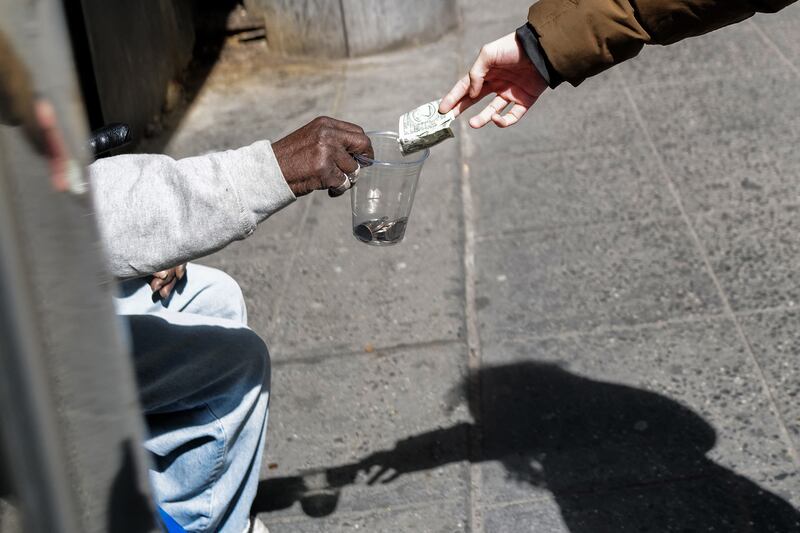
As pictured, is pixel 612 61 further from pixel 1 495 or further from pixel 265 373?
pixel 1 495

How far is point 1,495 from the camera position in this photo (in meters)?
1.10

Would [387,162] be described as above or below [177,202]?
below

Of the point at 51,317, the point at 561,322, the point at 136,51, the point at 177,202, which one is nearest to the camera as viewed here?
the point at 51,317

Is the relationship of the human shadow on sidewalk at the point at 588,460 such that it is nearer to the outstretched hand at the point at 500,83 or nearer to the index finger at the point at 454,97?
the outstretched hand at the point at 500,83

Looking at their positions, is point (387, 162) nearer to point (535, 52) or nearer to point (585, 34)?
point (535, 52)

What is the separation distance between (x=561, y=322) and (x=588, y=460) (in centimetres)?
80

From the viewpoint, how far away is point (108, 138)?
239 centimetres

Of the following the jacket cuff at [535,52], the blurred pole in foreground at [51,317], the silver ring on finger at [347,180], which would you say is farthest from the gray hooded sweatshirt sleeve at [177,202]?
the blurred pole in foreground at [51,317]

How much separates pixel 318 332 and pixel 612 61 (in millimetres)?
1969

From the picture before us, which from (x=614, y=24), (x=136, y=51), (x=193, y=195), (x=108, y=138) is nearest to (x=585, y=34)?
(x=614, y=24)

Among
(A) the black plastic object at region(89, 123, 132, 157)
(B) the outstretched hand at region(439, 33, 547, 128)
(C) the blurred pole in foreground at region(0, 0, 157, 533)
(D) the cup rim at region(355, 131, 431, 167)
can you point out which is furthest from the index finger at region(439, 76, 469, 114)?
(C) the blurred pole in foreground at region(0, 0, 157, 533)

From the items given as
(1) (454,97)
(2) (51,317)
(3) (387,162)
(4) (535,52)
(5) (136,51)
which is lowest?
(5) (136,51)

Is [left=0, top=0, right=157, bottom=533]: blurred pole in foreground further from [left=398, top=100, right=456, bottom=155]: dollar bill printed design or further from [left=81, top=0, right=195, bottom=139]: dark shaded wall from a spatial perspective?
[left=81, top=0, right=195, bottom=139]: dark shaded wall

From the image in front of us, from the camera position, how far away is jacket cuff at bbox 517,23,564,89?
254 centimetres
